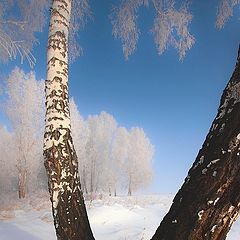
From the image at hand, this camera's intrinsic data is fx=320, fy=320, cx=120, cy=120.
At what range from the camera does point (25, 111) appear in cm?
1906

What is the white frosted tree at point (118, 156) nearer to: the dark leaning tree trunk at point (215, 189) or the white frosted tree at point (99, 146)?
the white frosted tree at point (99, 146)

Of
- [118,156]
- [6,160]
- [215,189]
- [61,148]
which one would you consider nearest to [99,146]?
[118,156]

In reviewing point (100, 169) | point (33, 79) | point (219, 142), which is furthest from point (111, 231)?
point (100, 169)

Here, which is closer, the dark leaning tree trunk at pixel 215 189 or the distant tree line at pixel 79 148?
the dark leaning tree trunk at pixel 215 189

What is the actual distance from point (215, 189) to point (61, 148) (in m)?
1.68

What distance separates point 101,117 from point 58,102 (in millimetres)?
28570

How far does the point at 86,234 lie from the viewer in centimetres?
299

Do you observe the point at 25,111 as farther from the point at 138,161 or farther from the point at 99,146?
the point at 138,161

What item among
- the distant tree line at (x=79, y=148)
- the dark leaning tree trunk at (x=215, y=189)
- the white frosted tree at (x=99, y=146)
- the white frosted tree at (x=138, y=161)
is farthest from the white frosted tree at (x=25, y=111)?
the dark leaning tree trunk at (x=215, y=189)

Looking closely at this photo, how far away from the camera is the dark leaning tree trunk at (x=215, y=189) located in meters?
2.10

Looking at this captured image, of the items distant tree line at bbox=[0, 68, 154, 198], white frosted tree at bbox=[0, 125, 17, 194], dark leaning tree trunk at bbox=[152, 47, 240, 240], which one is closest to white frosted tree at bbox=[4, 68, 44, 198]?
distant tree line at bbox=[0, 68, 154, 198]

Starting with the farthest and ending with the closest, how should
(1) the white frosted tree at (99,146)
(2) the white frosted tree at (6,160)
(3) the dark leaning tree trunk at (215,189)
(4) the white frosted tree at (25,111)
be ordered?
1. (1) the white frosted tree at (99,146)
2. (2) the white frosted tree at (6,160)
3. (4) the white frosted tree at (25,111)
4. (3) the dark leaning tree trunk at (215,189)

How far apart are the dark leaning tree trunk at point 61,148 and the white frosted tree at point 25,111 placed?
51.6 ft

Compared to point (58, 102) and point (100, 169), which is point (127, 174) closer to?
point (100, 169)
